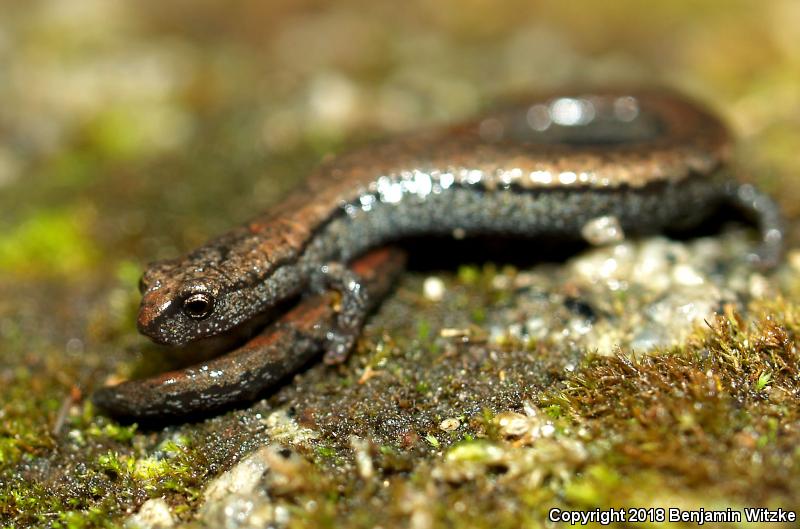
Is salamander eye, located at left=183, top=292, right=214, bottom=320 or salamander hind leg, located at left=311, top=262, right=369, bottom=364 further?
salamander hind leg, located at left=311, top=262, right=369, bottom=364

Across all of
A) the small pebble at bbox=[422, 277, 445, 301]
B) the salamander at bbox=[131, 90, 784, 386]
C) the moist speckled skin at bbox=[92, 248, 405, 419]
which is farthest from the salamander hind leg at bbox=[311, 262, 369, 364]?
the small pebble at bbox=[422, 277, 445, 301]

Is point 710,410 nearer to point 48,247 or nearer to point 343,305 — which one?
point 343,305

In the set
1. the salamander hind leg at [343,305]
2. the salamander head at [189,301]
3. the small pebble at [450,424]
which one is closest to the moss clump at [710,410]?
the small pebble at [450,424]

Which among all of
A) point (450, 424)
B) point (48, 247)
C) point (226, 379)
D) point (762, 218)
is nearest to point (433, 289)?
point (450, 424)

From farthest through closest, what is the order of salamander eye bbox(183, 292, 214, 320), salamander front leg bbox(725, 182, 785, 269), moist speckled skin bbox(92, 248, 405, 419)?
salamander front leg bbox(725, 182, 785, 269), salamander eye bbox(183, 292, 214, 320), moist speckled skin bbox(92, 248, 405, 419)

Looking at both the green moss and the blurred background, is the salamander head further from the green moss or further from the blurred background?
the green moss

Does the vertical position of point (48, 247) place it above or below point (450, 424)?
below

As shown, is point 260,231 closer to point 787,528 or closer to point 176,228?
point 176,228
